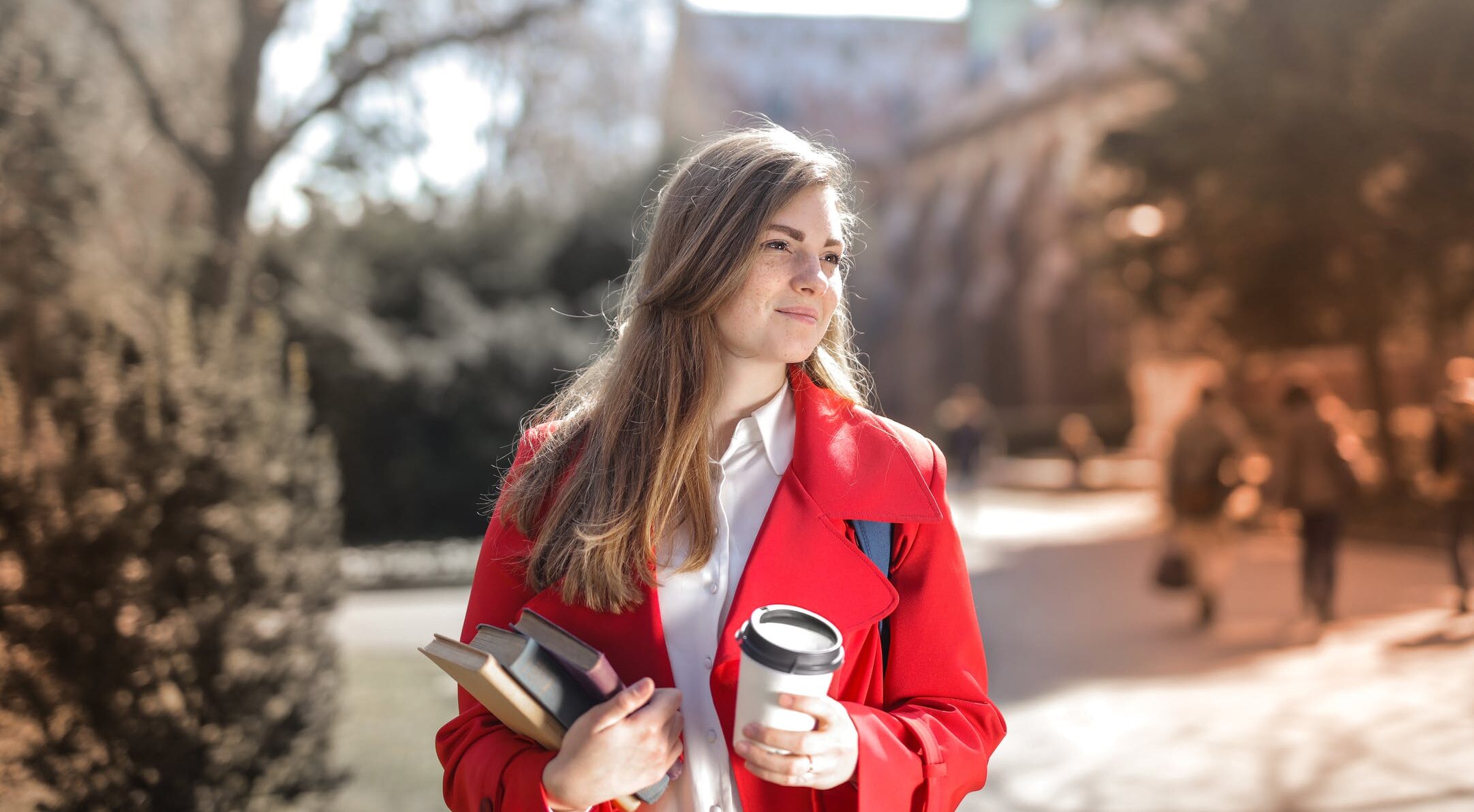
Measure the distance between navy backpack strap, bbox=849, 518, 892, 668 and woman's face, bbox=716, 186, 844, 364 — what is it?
0.30 meters

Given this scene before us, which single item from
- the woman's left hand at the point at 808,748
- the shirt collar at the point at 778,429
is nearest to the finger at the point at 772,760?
the woman's left hand at the point at 808,748

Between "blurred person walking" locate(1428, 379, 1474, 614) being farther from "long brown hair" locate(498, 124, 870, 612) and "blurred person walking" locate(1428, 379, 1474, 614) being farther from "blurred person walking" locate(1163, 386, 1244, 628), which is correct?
"long brown hair" locate(498, 124, 870, 612)

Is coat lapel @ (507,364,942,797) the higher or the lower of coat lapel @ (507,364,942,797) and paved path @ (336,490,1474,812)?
the higher

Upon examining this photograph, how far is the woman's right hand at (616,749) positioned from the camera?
1.71 meters

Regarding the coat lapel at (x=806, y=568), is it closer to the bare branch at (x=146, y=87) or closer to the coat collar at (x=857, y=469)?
the coat collar at (x=857, y=469)

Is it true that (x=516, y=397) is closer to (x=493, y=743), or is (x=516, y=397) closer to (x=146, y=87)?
(x=146, y=87)

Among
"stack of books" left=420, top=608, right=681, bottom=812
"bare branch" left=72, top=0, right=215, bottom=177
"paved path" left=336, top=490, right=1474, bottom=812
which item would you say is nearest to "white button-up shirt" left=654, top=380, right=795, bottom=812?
"stack of books" left=420, top=608, right=681, bottom=812

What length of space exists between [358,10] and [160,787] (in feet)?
20.9

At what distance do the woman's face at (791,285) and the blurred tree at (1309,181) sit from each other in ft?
42.0

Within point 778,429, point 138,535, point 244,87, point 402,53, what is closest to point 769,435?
point 778,429

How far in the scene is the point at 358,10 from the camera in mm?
9273

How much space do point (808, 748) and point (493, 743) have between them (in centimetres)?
54

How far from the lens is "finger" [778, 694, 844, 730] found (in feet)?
5.40

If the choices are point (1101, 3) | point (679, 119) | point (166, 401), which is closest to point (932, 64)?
point (679, 119)
